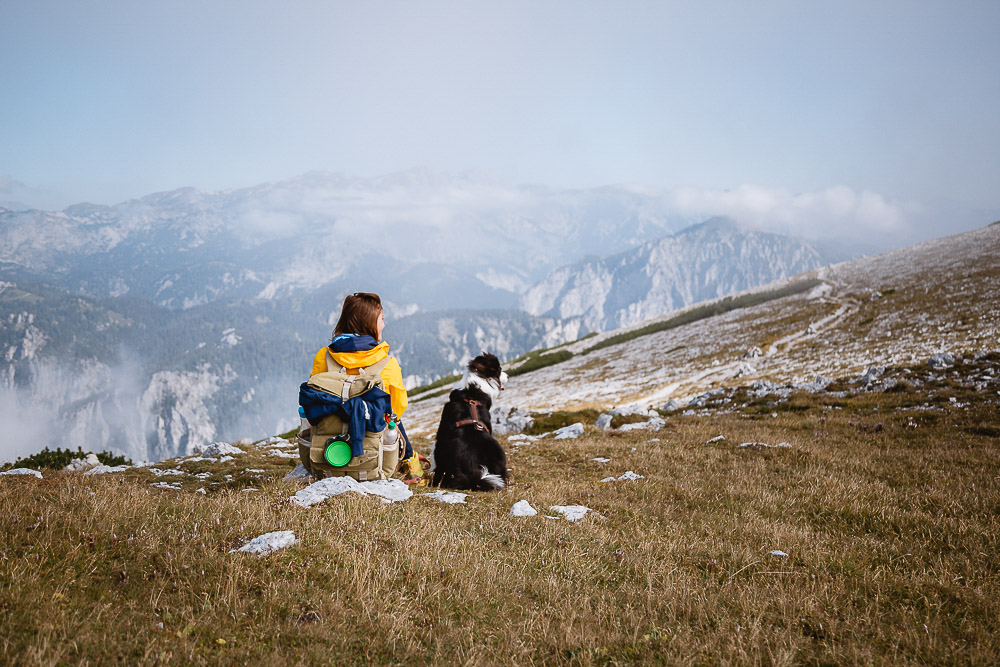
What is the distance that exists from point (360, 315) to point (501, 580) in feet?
14.7

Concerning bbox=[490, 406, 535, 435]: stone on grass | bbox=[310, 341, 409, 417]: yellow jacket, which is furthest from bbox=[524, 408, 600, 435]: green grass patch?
bbox=[310, 341, 409, 417]: yellow jacket

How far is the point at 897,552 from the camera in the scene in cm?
537

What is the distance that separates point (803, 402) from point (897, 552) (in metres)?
13.3

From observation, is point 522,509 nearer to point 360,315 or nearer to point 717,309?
point 360,315

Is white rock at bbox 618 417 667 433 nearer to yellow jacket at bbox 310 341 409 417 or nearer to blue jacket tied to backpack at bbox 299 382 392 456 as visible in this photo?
yellow jacket at bbox 310 341 409 417

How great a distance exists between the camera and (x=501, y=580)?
14.2 ft

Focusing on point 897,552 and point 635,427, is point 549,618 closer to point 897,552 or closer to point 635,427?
point 897,552

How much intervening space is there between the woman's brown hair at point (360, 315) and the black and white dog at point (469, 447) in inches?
108

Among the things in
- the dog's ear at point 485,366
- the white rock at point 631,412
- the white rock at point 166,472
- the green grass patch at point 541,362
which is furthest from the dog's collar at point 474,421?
the green grass patch at point 541,362

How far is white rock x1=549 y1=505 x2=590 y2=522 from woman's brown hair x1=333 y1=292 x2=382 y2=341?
4044 mm

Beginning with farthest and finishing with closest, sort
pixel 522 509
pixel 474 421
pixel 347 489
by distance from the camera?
1. pixel 474 421
2. pixel 522 509
3. pixel 347 489

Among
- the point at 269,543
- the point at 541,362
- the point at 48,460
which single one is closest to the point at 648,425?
the point at 269,543

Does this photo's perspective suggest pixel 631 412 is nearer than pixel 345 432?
No

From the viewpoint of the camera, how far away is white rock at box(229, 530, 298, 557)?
4180mm
